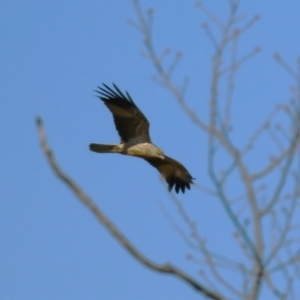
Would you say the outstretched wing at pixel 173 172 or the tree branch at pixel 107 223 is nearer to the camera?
the tree branch at pixel 107 223

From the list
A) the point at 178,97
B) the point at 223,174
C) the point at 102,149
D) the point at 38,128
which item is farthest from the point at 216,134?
the point at 102,149

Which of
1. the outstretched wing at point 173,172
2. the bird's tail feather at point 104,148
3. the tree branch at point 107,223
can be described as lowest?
the tree branch at point 107,223

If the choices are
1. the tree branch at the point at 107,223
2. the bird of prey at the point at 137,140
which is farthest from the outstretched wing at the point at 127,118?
the tree branch at the point at 107,223

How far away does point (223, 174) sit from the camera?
12.6 feet

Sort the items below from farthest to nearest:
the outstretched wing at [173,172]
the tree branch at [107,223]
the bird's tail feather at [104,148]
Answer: the outstretched wing at [173,172]
the bird's tail feather at [104,148]
the tree branch at [107,223]

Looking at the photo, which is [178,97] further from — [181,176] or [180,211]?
[181,176]

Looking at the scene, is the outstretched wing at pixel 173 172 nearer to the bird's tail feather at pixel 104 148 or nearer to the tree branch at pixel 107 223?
the bird's tail feather at pixel 104 148

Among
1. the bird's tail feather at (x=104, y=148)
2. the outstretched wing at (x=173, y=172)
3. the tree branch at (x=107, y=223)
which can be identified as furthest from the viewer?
the outstretched wing at (x=173, y=172)

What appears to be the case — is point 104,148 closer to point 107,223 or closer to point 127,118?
point 127,118

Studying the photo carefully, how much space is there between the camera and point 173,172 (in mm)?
11664

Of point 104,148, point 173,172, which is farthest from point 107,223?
point 173,172

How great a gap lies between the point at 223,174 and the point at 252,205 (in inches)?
18.8

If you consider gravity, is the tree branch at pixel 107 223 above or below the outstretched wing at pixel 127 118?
below

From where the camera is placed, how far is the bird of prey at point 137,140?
1123 cm
